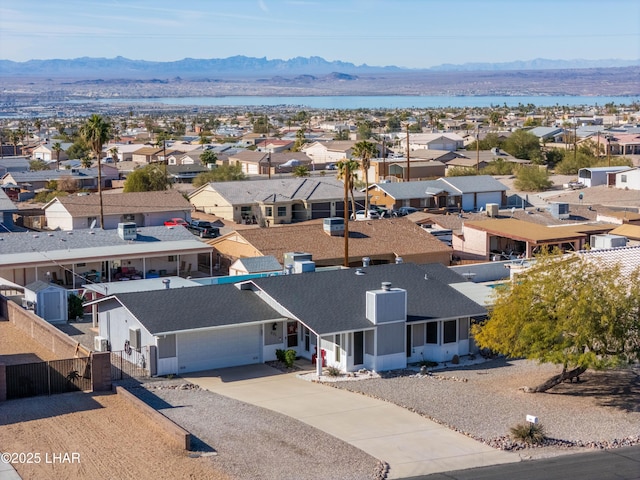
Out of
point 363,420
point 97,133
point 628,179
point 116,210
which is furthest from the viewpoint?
point 628,179

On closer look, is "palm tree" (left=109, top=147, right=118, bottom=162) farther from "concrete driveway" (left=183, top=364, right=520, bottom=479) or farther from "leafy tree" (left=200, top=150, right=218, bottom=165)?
"concrete driveway" (left=183, top=364, right=520, bottom=479)

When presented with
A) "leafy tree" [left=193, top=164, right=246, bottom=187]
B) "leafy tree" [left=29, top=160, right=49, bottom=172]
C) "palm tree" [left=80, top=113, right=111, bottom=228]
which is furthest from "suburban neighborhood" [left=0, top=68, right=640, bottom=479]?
"leafy tree" [left=29, top=160, right=49, bottom=172]

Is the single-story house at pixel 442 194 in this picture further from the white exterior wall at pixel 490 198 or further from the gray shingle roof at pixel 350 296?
the gray shingle roof at pixel 350 296

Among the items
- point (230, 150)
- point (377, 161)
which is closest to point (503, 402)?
point (377, 161)

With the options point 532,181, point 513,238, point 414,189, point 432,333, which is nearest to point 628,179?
point 532,181

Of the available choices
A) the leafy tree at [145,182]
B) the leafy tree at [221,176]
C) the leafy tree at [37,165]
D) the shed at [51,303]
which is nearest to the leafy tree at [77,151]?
the leafy tree at [37,165]

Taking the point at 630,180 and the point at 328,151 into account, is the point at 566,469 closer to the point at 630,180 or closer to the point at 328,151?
the point at 630,180

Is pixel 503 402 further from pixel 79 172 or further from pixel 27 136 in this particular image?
pixel 27 136
